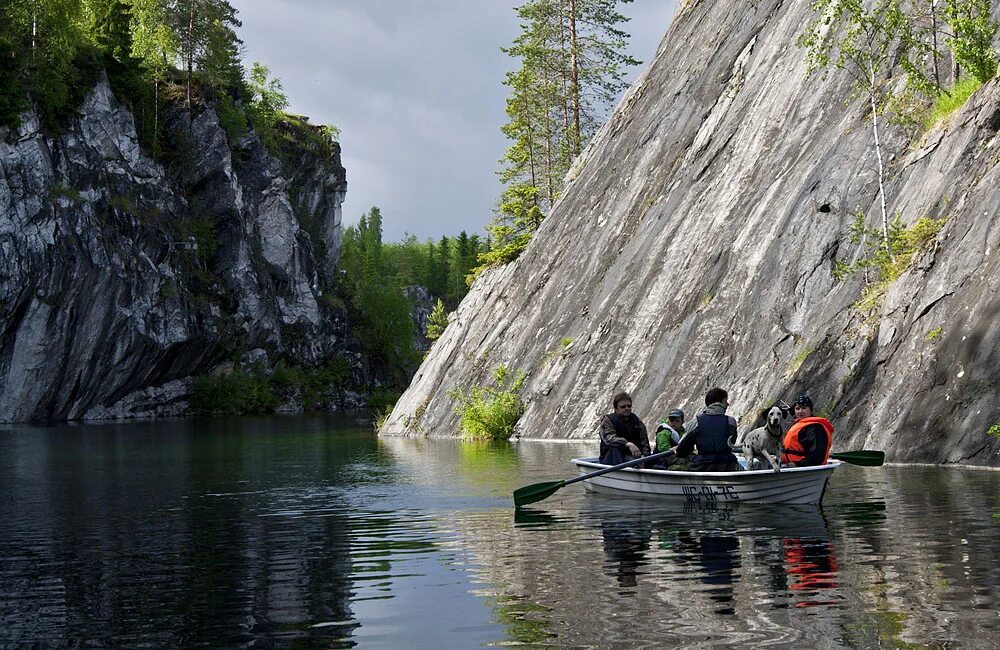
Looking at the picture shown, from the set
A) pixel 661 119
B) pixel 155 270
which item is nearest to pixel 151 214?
pixel 155 270

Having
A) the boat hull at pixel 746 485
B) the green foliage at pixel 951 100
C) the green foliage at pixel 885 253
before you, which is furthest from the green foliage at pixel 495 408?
the boat hull at pixel 746 485

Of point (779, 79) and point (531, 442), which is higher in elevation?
point (779, 79)

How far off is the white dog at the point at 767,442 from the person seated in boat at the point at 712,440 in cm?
34

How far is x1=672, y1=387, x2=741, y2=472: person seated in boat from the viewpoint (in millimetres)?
18000

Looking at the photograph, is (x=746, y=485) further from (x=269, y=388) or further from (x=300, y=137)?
(x=300, y=137)

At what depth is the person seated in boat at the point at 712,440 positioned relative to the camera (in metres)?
18.0

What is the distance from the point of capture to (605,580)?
1147 cm

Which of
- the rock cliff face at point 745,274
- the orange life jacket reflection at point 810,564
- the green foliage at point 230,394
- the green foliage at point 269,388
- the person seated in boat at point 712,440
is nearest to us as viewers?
the orange life jacket reflection at point 810,564

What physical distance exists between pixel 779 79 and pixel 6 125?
172 feet

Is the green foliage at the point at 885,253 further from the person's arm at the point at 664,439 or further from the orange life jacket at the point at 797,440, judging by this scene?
the orange life jacket at the point at 797,440

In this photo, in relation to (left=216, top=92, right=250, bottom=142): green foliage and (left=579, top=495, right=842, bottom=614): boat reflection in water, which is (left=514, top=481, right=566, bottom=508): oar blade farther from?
(left=216, top=92, right=250, bottom=142): green foliage

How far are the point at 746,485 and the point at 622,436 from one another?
3641 mm

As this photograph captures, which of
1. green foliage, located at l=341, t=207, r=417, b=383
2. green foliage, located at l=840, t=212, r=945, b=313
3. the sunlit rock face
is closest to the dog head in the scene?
green foliage, located at l=840, t=212, r=945, b=313

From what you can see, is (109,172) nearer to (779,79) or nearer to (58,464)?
(58,464)
